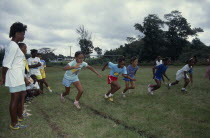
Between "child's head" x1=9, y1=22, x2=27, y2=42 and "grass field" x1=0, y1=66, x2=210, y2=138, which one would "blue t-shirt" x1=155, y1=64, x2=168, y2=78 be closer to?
"grass field" x1=0, y1=66, x2=210, y2=138

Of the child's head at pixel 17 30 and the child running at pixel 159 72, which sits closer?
the child's head at pixel 17 30

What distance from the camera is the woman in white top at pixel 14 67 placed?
374 cm

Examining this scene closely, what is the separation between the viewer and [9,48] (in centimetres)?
374

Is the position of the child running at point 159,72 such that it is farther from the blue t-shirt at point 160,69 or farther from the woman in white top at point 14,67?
the woman in white top at point 14,67

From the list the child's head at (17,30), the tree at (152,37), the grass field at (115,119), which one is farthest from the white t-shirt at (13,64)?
the tree at (152,37)

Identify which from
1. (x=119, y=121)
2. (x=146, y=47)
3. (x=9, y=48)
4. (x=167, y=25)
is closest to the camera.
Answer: (x=9, y=48)

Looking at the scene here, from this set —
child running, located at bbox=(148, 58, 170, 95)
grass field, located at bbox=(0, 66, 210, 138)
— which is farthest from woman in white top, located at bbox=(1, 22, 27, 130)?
child running, located at bbox=(148, 58, 170, 95)

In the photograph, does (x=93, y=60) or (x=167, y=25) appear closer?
(x=93, y=60)

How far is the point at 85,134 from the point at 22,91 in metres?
1.70

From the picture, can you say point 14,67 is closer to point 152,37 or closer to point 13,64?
point 13,64

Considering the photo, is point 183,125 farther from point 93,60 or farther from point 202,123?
point 93,60

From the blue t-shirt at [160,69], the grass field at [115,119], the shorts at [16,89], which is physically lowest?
the grass field at [115,119]

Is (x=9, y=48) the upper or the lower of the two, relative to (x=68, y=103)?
upper

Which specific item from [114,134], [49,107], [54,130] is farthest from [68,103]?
[114,134]
